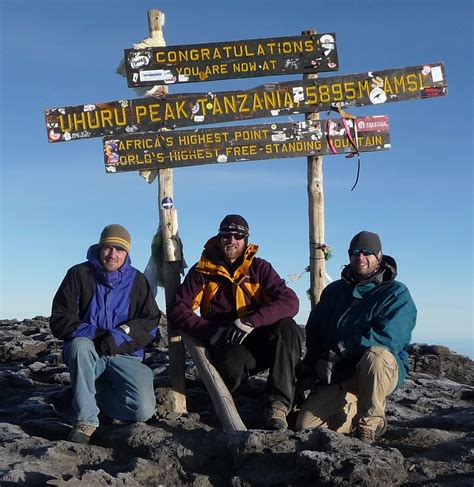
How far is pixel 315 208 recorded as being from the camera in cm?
824

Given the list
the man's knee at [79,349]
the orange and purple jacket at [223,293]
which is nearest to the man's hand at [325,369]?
the orange and purple jacket at [223,293]

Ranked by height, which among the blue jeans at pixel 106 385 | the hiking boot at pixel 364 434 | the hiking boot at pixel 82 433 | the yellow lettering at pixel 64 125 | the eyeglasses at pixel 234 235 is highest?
the yellow lettering at pixel 64 125

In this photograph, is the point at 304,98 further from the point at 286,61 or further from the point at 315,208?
the point at 315,208

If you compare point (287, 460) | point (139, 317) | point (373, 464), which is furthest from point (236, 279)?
point (373, 464)

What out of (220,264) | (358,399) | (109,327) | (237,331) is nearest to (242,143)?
(220,264)

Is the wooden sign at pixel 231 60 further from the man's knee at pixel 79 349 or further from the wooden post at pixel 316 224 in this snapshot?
the man's knee at pixel 79 349

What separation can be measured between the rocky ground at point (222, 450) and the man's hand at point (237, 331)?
2.92ft

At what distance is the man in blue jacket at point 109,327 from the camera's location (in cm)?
644

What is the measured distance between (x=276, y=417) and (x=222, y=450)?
26.3 inches

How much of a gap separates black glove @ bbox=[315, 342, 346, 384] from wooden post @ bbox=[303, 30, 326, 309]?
1.83 m

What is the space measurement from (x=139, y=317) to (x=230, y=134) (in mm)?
2499

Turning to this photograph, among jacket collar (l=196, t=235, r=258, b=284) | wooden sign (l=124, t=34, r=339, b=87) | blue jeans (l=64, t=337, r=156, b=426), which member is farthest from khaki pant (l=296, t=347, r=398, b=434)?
wooden sign (l=124, t=34, r=339, b=87)

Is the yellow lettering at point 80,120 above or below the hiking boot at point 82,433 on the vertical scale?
above

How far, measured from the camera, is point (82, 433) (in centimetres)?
617
